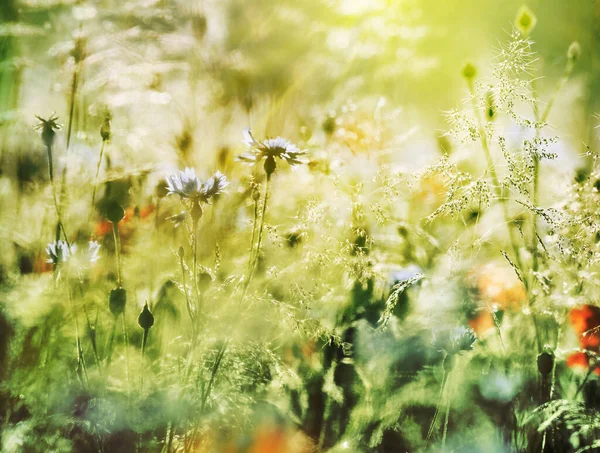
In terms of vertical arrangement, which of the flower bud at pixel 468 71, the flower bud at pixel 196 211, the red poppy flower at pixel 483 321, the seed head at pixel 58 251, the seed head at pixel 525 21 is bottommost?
the red poppy flower at pixel 483 321

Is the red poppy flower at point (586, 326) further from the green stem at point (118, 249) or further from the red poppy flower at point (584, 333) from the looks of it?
the green stem at point (118, 249)

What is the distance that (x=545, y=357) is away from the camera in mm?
750

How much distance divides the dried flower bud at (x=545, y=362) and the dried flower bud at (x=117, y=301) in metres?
0.65

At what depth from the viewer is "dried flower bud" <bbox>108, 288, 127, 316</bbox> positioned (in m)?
0.71

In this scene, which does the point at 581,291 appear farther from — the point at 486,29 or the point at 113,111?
the point at 113,111

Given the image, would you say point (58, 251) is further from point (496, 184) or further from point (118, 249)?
point (496, 184)

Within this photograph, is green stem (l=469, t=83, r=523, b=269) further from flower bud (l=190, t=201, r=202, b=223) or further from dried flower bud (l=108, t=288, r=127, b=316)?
dried flower bud (l=108, t=288, r=127, b=316)

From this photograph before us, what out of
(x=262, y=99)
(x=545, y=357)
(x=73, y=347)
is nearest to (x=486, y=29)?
(x=262, y=99)

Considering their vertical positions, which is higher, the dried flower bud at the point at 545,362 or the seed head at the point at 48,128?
the seed head at the point at 48,128

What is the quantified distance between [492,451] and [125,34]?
87 centimetres

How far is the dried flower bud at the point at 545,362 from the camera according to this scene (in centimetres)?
75

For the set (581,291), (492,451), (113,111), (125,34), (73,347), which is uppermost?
(125,34)

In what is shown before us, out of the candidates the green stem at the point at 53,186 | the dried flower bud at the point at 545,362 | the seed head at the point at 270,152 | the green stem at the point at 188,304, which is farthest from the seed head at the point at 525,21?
the green stem at the point at 53,186

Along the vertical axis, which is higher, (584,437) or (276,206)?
(276,206)
